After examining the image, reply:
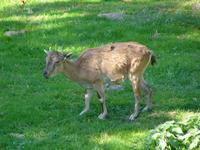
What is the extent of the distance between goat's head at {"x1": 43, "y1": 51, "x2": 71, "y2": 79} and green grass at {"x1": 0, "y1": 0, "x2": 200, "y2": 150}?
3.17 feet

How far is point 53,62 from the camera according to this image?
14.6 m

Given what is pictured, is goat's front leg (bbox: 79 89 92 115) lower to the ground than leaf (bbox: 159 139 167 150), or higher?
lower

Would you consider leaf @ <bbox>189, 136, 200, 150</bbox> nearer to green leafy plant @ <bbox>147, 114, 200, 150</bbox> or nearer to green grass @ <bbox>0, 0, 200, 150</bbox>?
green leafy plant @ <bbox>147, 114, 200, 150</bbox>

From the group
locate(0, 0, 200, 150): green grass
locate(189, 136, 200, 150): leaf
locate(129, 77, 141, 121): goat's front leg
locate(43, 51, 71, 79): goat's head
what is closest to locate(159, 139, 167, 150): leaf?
locate(189, 136, 200, 150): leaf

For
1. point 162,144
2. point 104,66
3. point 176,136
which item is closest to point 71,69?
point 104,66

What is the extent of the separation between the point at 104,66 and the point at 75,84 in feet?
9.82

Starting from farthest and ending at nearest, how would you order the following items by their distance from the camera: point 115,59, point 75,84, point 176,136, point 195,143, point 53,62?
point 75,84 → point 115,59 → point 53,62 → point 176,136 → point 195,143

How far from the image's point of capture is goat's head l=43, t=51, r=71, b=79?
14594 millimetres

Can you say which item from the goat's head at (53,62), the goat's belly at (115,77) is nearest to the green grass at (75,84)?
the goat's belly at (115,77)

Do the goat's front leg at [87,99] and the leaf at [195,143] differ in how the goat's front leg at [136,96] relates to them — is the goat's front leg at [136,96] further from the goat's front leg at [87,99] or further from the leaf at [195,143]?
the leaf at [195,143]

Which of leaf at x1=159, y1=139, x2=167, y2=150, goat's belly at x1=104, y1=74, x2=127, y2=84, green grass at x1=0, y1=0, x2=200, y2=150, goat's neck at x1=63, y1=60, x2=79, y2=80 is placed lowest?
green grass at x1=0, y1=0, x2=200, y2=150

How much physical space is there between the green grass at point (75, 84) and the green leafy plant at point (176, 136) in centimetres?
72

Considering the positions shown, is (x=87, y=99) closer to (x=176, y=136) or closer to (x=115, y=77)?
(x=115, y=77)

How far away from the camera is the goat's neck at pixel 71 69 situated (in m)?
15.0
